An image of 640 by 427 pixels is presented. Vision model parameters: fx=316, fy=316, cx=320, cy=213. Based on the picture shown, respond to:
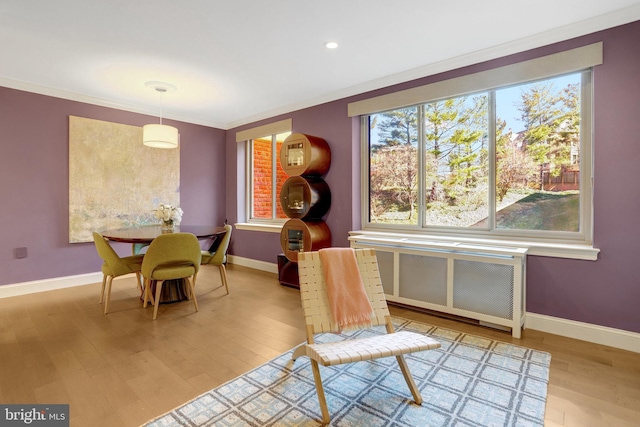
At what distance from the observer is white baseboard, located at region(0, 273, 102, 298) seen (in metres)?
3.68

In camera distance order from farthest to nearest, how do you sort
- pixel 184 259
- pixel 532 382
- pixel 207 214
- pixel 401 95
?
1. pixel 207 214
2. pixel 401 95
3. pixel 184 259
4. pixel 532 382

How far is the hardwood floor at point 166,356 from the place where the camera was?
1729 millimetres

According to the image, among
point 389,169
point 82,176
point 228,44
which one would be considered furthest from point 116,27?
point 389,169

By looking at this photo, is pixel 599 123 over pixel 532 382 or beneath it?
over

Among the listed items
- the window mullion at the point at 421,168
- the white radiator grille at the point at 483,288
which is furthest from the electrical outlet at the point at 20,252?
the white radiator grille at the point at 483,288

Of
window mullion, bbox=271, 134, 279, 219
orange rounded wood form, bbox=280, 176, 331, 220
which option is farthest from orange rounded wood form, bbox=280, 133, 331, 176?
window mullion, bbox=271, 134, 279, 219

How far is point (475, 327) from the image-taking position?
280cm

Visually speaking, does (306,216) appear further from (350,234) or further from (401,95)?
(401,95)

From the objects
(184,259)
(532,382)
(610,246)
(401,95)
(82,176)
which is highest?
(401,95)

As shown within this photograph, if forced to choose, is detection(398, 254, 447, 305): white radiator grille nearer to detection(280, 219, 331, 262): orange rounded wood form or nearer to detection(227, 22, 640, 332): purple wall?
detection(227, 22, 640, 332): purple wall

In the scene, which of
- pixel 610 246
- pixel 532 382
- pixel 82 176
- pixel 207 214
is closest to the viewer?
pixel 532 382

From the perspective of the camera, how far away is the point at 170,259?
3.05 metres

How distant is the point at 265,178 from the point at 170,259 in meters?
2.64

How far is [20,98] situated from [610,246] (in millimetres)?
6085
